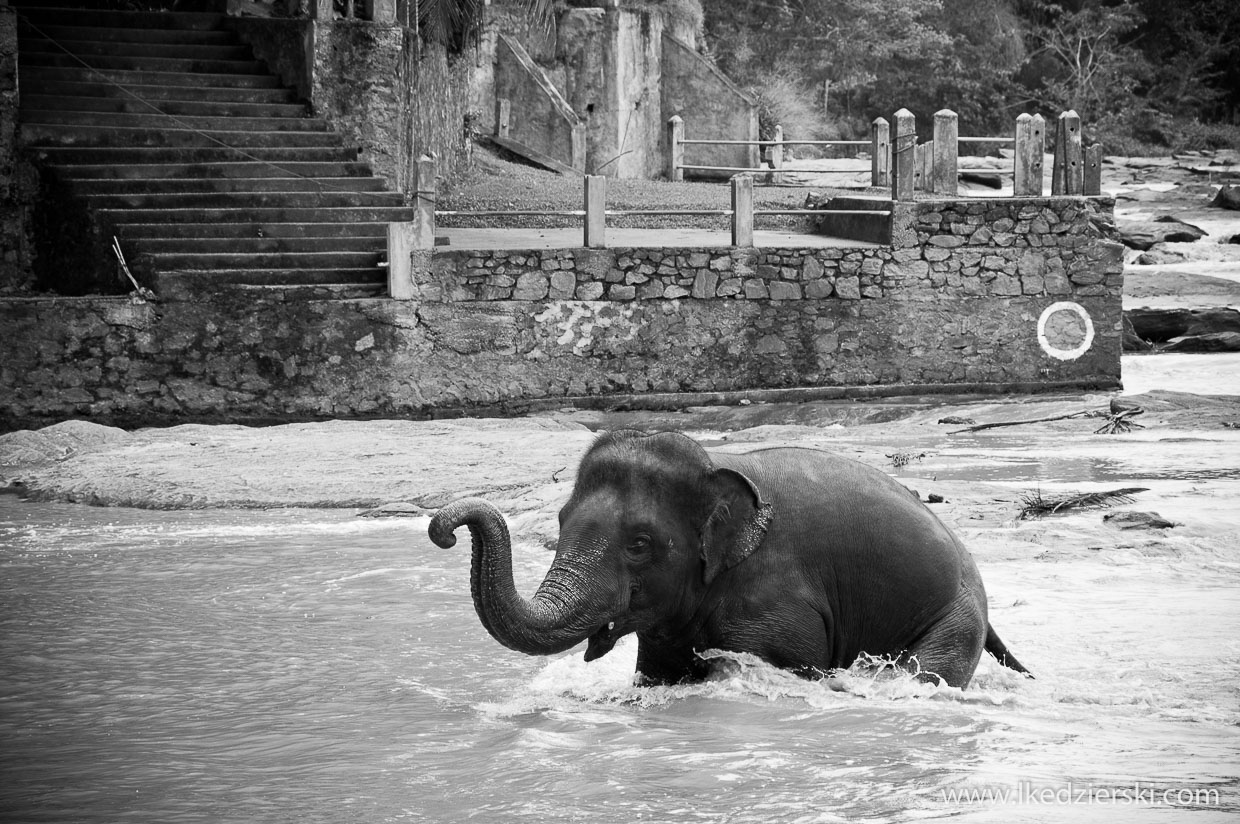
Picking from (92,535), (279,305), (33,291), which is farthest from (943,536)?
(33,291)

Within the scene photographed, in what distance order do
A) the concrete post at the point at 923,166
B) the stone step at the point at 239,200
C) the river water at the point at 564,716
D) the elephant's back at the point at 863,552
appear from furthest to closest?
the concrete post at the point at 923,166 < the stone step at the point at 239,200 < the elephant's back at the point at 863,552 < the river water at the point at 564,716

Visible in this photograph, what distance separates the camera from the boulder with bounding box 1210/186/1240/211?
32250 millimetres

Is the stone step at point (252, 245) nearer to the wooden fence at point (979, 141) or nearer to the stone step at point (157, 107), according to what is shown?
the stone step at point (157, 107)

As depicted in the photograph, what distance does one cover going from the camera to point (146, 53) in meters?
A: 19.5

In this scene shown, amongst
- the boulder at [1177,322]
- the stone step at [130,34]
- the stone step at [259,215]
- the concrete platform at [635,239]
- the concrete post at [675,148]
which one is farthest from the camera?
the concrete post at [675,148]

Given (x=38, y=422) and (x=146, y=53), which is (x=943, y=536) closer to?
(x=38, y=422)

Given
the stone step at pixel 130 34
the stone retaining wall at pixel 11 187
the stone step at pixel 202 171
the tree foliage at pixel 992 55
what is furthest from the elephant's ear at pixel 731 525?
the tree foliage at pixel 992 55

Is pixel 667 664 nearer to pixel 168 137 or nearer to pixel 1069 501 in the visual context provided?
pixel 1069 501

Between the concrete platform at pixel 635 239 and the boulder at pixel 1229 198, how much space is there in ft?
52.3

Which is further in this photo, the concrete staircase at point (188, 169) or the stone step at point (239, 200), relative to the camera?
the stone step at point (239, 200)

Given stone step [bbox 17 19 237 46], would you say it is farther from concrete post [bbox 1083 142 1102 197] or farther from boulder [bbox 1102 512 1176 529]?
boulder [bbox 1102 512 1176 529]

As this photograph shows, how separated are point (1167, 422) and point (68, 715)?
10947 mm

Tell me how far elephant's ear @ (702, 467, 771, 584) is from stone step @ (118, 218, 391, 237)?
11.4 meters

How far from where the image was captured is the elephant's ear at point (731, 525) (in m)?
5.51
